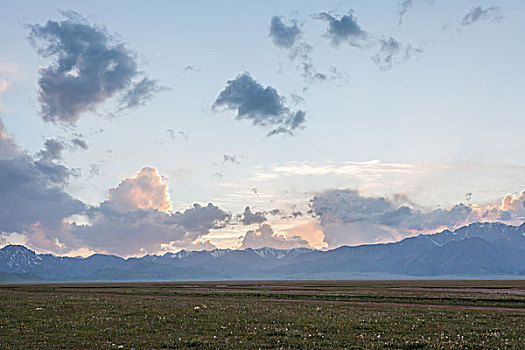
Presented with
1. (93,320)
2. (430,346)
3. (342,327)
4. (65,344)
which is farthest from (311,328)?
(93,320)

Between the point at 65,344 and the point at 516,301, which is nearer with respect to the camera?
the point at 65,344

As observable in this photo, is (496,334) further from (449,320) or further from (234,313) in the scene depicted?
(234,313)

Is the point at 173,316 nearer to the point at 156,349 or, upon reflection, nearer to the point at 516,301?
the point at 156,349

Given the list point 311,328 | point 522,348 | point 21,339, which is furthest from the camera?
point 311,328

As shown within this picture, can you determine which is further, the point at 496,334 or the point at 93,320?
the point at 93,320

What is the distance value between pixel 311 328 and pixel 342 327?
79.7 inches

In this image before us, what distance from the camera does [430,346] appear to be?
21.1 meters

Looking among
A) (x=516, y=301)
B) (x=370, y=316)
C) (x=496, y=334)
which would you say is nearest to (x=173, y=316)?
(x=370, y=316)

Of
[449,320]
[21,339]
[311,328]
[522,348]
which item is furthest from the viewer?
[449,320]

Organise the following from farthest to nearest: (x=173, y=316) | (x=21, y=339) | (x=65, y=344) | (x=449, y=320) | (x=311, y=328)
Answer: (x=173, y=316) → (x=449, y=320) → (x=311, y=328) → (x=21, y=339) → (x=65, y=344)

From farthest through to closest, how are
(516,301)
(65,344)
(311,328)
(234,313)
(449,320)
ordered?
(516,301) < (234,313) < (449,320) < (311,328) < (65,344)

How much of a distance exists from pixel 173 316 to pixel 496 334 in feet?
71.4

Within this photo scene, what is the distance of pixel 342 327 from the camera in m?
27.2

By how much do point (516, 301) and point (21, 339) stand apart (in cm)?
5676
